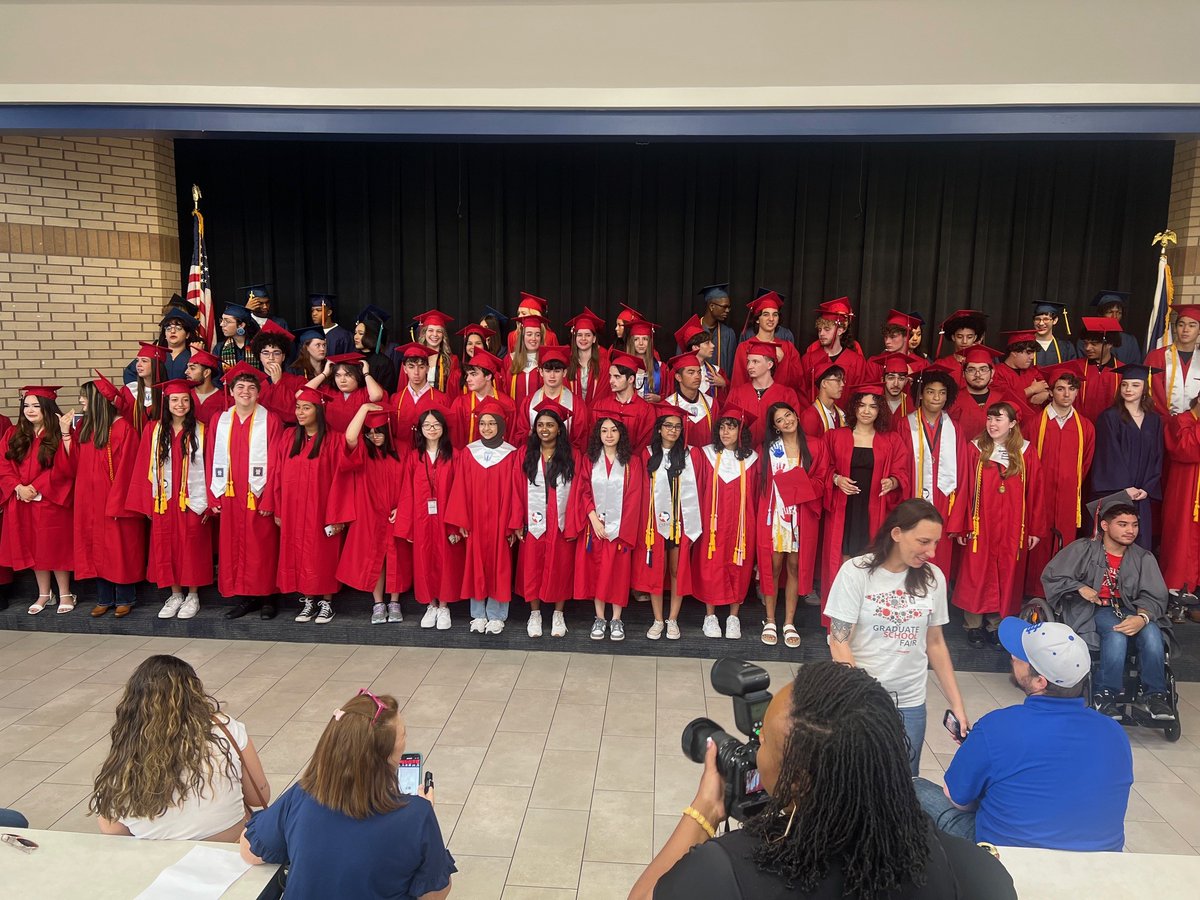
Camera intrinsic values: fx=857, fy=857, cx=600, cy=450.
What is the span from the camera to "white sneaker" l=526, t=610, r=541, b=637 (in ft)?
18.3

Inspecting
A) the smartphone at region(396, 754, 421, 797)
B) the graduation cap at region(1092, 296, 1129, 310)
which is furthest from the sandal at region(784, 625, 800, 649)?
the graduation cap at region(1092, 296, 1129, 310)

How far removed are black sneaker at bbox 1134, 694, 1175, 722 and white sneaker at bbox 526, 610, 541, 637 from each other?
343cm

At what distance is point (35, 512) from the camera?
19.2ft

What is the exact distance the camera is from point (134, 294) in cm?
792

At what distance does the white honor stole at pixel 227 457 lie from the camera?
5.75 m

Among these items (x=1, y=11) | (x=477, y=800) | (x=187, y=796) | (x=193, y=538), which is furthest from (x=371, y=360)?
(x=187, y=796)

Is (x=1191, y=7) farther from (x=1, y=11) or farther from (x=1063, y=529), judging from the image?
(x=1, y=11)

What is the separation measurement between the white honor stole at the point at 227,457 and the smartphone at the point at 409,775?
4.00 metres

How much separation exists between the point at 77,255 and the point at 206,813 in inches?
263

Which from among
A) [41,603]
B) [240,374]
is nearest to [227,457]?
[240,374]

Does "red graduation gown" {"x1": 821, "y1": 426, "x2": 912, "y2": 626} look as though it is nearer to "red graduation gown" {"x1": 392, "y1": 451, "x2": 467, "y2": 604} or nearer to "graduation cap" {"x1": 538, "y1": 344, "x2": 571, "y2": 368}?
"graduation cap" {"x1": 538, "y1": 344, "x2": 571, "y2": 368}

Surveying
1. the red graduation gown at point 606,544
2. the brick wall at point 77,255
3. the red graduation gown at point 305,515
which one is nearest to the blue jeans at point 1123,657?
the red graduation gown at point 606,544

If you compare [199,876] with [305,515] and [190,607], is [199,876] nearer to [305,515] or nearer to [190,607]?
[305,515]

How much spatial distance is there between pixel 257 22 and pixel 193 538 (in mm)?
3669
